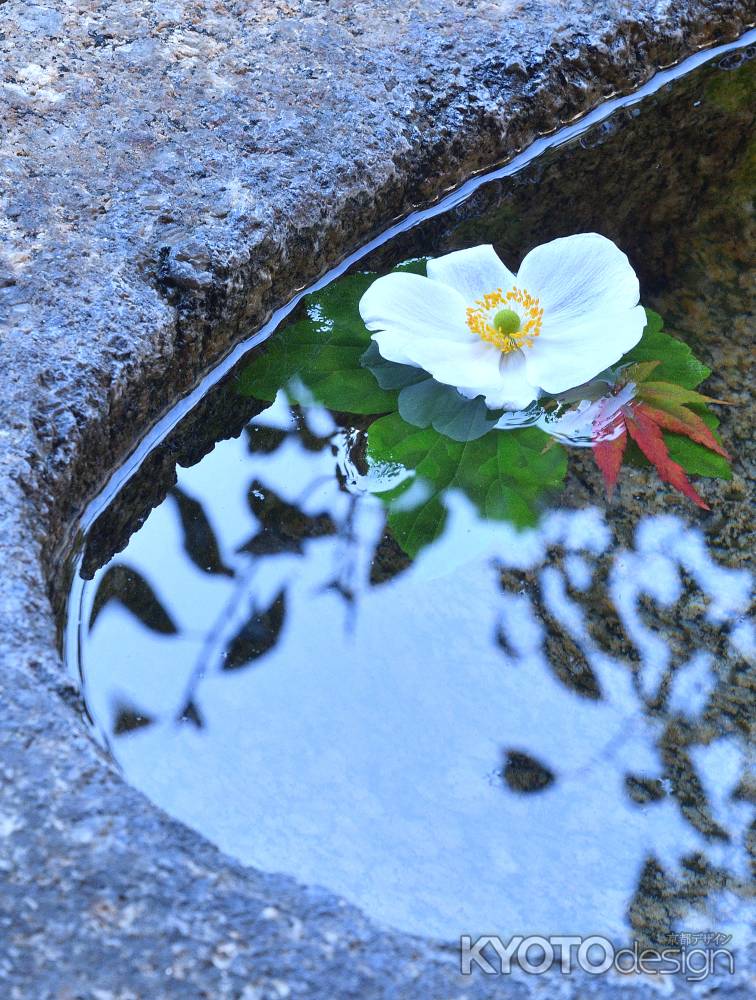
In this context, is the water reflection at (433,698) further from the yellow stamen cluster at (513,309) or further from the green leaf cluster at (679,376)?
the yellow stamen cluster at (513,309)

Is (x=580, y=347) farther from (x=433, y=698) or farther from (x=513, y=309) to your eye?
(x=433, y=698)

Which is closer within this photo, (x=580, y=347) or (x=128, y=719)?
(x=128, y=719)

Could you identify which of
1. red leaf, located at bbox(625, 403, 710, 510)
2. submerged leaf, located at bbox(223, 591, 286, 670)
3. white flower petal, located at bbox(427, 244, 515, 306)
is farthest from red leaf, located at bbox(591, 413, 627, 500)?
submerged leaf, located at bbox(223, 591, 286, 670)

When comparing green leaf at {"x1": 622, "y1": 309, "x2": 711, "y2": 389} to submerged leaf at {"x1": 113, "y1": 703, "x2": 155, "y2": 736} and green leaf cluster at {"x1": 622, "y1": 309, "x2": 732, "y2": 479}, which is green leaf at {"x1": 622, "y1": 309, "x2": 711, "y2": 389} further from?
submerged leaf at {"x1": 113, "y1": 703, "x2": 155, "y2": 736}

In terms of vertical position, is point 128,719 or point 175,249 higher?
point 175,249

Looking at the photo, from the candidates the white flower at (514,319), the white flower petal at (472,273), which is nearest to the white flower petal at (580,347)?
the white flower at (514,319)

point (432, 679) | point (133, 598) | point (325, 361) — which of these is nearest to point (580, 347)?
point (325, 361)

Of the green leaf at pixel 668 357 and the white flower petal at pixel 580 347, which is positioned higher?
→ the white flower petal at pixel 580 347
